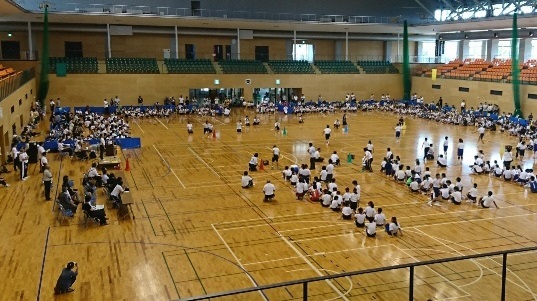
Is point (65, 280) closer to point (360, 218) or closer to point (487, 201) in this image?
point (360, 218)

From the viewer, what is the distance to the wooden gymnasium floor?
11973 millimetres

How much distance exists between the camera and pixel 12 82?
3228 centimetres

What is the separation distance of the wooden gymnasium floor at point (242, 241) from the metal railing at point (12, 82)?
492 centimetres

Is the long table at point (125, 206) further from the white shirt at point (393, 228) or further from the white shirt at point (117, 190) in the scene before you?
the white shirt at point (393, 228)

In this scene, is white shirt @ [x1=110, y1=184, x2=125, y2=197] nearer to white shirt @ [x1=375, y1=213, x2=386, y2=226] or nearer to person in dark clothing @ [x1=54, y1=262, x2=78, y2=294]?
person in dark clothing @ [x1=54, y1=262, x2=78, y2=294]

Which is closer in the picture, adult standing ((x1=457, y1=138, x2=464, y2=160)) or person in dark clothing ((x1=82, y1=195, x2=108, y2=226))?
person in dark clothing ((x1=82, y1=195, x2=108, y2=226))

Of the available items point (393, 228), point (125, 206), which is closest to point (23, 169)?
point (125, 206)

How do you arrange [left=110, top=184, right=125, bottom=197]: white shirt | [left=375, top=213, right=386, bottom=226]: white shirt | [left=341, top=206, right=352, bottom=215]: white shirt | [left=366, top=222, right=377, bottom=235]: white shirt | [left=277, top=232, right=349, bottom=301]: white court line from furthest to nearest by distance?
[left=110, top=184, right=125, bottom=197]: white shirt, [left=341, top=206, right=352, bottom=215]: white shirt, [left=375, top=213, right=386, bottom=226]: white shirt, [left=366, top=222, right=377, bottom=235]: white shirt, [left=277, top=232, right=349, bottom=301]: white court line

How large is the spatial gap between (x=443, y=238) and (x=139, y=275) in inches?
370

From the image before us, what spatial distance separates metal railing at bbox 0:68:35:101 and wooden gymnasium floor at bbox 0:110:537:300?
4920 mm

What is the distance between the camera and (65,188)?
19.2 meters

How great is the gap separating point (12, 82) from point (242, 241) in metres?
22.3

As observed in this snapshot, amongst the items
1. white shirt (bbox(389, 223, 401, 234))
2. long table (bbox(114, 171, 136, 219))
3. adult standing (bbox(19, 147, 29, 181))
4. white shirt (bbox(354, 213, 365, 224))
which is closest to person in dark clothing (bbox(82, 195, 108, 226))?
long table (bbox(114, 171, 136, 219))

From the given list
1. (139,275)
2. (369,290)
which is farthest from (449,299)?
(139,275)
